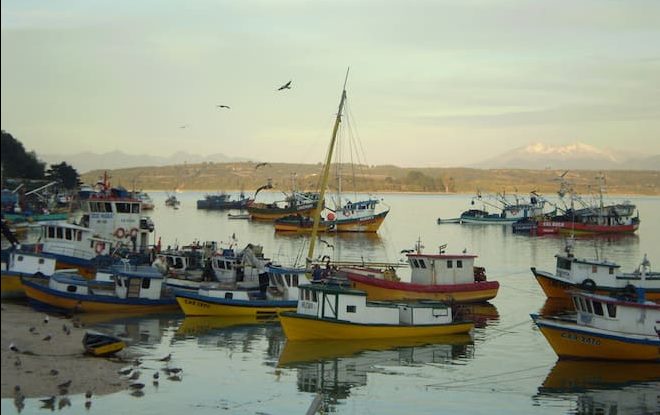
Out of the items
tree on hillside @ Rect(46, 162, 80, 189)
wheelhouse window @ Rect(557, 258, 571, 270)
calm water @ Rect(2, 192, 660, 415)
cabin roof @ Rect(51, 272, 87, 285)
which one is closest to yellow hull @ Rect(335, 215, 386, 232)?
tree on hillside @ Rect(46, 162, 80, 189)

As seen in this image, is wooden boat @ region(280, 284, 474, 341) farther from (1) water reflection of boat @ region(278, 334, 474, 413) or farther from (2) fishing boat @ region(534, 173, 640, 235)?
(2) fishing boat @ region(534, 173, 640, 235)

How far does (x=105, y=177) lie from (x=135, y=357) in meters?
19.5

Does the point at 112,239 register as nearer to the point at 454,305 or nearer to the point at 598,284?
the point at 454,305

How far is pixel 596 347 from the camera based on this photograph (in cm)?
3091

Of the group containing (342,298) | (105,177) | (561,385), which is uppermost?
(105,177)

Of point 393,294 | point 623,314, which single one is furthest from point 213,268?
point 623,314

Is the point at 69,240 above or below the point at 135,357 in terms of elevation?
A: above

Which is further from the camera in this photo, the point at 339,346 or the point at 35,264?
the point at 35,264

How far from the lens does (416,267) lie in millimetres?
43594

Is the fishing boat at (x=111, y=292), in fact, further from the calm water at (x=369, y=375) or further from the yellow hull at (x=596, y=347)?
the yellow hull at (x=596, y=347)

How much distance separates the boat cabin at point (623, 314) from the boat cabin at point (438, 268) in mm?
12532

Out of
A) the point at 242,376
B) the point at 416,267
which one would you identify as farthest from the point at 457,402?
the point at 416,267

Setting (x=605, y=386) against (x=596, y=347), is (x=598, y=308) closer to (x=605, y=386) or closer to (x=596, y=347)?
(x=596, y=347)

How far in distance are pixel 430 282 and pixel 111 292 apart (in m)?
15.7
